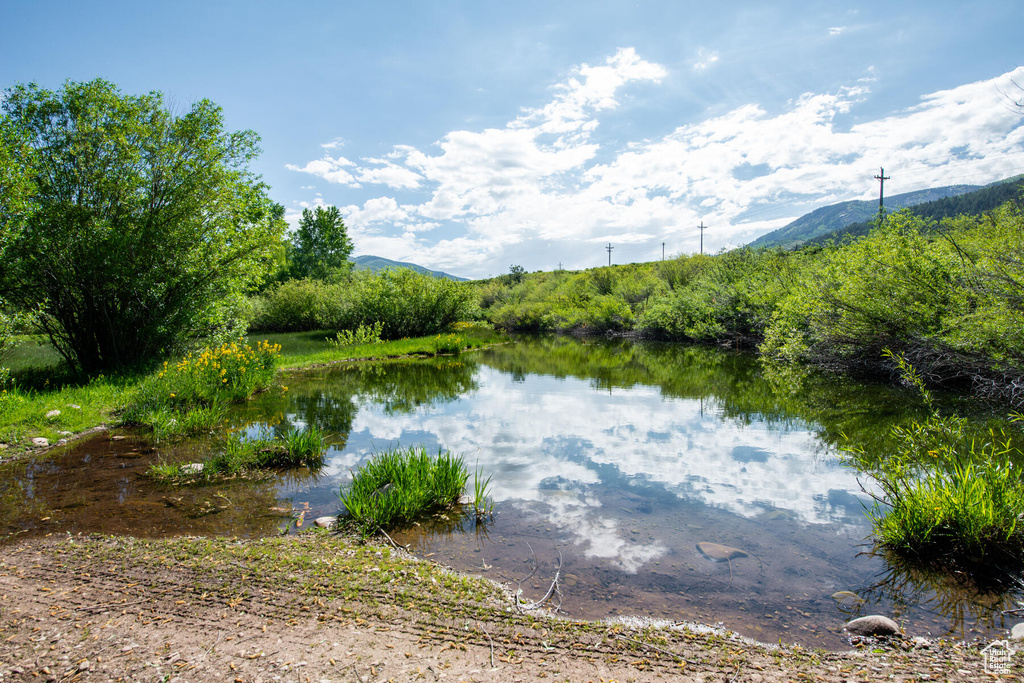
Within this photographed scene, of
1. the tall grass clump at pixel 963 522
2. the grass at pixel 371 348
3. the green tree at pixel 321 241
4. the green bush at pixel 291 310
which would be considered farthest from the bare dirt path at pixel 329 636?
the green tree at pixel 321 241

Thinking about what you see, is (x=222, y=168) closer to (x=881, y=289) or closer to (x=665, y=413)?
(x=665, y=413)

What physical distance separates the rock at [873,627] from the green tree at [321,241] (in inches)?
2505

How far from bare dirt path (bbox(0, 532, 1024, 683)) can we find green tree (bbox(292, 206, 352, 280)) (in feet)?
202

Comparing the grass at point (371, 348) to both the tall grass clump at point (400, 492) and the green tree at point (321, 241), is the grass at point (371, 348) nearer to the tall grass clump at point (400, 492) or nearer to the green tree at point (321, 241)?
the tall grass clump at point (400, 492)

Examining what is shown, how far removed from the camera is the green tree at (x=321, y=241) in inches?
2479

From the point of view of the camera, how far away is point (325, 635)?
131 inches

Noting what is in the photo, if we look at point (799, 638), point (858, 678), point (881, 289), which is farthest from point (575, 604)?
point (881, 289)

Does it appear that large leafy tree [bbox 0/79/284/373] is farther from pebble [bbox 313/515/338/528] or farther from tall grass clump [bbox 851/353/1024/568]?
tall grass clump [bbox 851/353/1024/568]

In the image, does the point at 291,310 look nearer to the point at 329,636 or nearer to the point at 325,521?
the point at 325,521

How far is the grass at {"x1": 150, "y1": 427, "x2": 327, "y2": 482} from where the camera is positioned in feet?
22.9

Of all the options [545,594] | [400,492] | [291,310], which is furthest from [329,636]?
[291,310]

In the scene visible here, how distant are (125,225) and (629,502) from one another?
13.8 metres

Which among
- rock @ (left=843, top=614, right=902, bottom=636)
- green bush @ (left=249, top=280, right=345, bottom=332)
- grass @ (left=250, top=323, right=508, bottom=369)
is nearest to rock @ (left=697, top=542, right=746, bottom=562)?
rock @ (left=843, top=614, right=902, bottom=636)

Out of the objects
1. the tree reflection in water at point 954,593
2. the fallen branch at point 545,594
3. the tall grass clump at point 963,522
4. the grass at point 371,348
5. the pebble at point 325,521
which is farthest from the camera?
the grass at point 371,348
